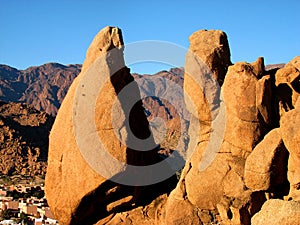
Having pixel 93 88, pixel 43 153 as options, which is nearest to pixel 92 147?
pixel 93 88

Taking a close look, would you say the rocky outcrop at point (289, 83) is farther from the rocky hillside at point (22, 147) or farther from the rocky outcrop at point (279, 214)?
the rocky hillside at point (22, 147)

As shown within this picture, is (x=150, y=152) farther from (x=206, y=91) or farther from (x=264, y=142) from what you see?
(x=264, y=142)

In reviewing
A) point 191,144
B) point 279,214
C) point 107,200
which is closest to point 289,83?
point 191,144

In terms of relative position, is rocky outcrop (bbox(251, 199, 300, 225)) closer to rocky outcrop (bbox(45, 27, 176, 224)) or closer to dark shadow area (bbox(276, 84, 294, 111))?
dark shadow area (bbox(276, 84, 294, 111))

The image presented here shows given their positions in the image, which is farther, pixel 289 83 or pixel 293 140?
pixel 289 83

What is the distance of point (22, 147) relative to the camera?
298 ft

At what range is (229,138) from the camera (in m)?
14.8

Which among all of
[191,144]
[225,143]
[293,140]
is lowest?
[293,140]

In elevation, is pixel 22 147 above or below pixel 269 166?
above

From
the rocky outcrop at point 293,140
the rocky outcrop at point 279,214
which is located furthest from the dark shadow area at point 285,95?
the rocky outcrop at point 279,214

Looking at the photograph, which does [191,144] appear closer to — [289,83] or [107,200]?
[107,200]

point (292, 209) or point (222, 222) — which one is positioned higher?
point (222, 222)

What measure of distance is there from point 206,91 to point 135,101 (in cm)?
248

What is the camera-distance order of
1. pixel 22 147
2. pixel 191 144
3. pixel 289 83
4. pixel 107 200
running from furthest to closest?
pixel 22 147 < pixel 191 144 < pixel 107 200 < pixel 289 83
